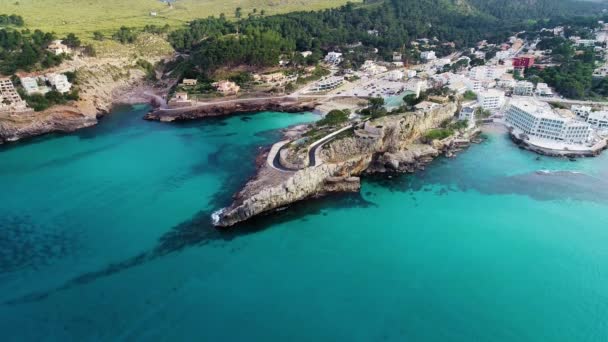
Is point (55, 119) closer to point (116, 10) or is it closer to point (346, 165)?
point (346, 165)

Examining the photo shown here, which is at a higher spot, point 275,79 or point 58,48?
point 58,48

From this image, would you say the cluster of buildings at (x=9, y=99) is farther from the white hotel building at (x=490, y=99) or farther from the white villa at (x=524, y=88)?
the white villa at (x=524, y=88)

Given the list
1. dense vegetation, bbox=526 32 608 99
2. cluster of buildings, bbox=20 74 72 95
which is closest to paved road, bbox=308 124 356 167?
dense vegetation, bbox=526 32 608 99

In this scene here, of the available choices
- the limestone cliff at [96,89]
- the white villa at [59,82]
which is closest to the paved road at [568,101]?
the limestone cliff at [96,89]

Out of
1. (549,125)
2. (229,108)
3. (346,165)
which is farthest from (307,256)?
(229,108)

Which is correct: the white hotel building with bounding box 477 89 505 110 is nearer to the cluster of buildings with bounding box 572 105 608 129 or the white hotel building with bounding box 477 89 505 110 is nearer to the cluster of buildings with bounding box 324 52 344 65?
the cluster of buildings with bounding box 572 105 608 129

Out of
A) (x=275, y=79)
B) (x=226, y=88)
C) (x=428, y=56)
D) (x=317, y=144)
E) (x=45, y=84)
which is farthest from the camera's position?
(x=428, y=56)
